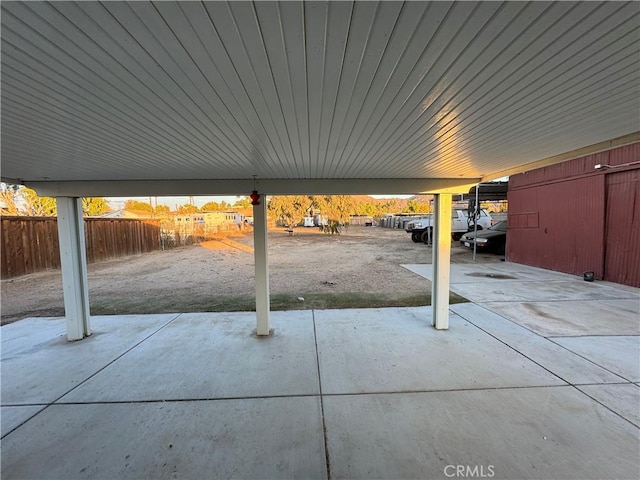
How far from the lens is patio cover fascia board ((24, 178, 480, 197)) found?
13.7ft

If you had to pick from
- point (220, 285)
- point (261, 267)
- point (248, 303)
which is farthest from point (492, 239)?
point (261, 267)

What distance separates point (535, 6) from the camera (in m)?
1.07

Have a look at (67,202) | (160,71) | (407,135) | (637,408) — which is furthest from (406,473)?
(67,202)

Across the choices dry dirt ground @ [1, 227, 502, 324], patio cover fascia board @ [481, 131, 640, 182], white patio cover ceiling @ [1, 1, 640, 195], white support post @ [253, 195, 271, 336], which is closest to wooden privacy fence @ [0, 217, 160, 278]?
dry dirt ground @ [1, 227, 502, 324]

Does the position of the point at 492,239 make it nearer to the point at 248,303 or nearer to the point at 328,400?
the point at 248,303

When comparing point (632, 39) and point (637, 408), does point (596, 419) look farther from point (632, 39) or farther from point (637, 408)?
point (632, 39)

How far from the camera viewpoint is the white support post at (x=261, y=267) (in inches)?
169

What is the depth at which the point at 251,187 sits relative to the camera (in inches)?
168

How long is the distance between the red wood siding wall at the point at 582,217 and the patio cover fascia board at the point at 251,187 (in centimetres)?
538

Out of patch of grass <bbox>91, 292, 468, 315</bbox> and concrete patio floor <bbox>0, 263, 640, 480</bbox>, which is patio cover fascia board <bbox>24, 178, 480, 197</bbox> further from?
patch of grass <bbox>91, 292, 468, 315</bbox>

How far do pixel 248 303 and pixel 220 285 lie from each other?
2.25 metres

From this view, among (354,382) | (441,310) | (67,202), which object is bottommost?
(354,382)

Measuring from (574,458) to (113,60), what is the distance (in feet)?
12.0

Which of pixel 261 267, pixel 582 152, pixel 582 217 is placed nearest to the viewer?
pixel 582 152
